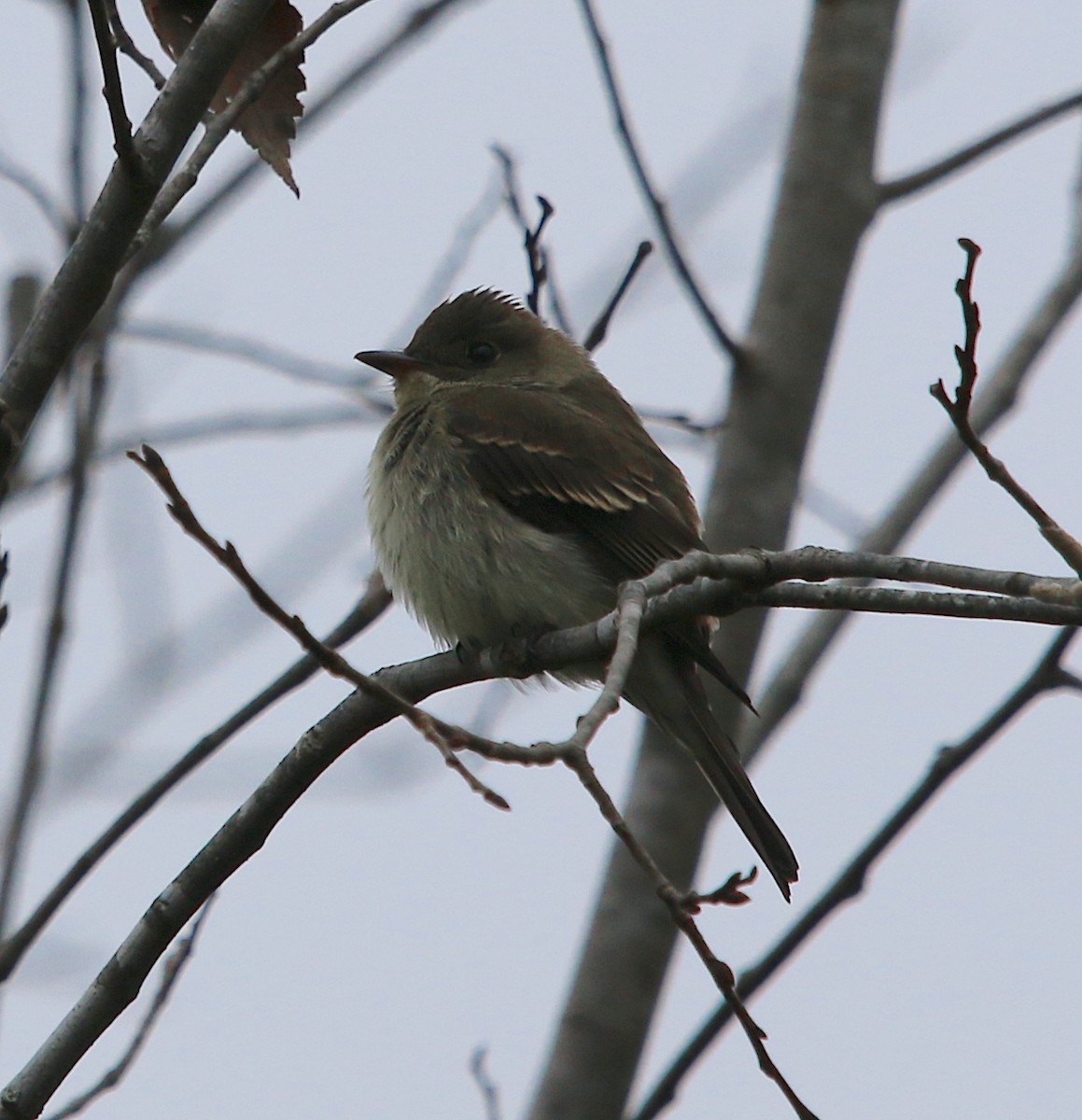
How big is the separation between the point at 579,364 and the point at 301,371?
1.48 metres

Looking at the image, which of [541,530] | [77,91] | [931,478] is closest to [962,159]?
[931,478]

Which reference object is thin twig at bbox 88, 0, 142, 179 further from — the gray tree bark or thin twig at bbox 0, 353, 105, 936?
the gray tree bark

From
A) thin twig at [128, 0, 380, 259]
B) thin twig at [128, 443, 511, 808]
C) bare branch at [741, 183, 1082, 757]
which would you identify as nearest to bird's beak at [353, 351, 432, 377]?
bare branch at [741, 183, 1082, 757]

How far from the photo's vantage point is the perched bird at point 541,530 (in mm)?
5645

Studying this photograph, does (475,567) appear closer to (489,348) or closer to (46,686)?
(46,686)

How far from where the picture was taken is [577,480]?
6.16 m

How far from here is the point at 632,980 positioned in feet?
19.8

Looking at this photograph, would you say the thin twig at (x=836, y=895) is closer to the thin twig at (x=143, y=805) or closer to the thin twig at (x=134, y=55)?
the thin twig at (x=143, y=805)

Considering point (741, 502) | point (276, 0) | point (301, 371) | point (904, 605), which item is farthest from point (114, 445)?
point (904, 605)

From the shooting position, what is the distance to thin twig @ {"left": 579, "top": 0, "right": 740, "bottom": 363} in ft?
20.4

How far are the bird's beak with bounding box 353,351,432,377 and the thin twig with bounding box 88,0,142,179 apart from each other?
3.53 m

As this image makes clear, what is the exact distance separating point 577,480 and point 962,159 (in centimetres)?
209

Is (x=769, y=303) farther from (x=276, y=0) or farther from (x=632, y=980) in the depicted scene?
(x=276, y=0)

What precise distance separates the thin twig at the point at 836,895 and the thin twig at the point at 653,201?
74.0 inches
